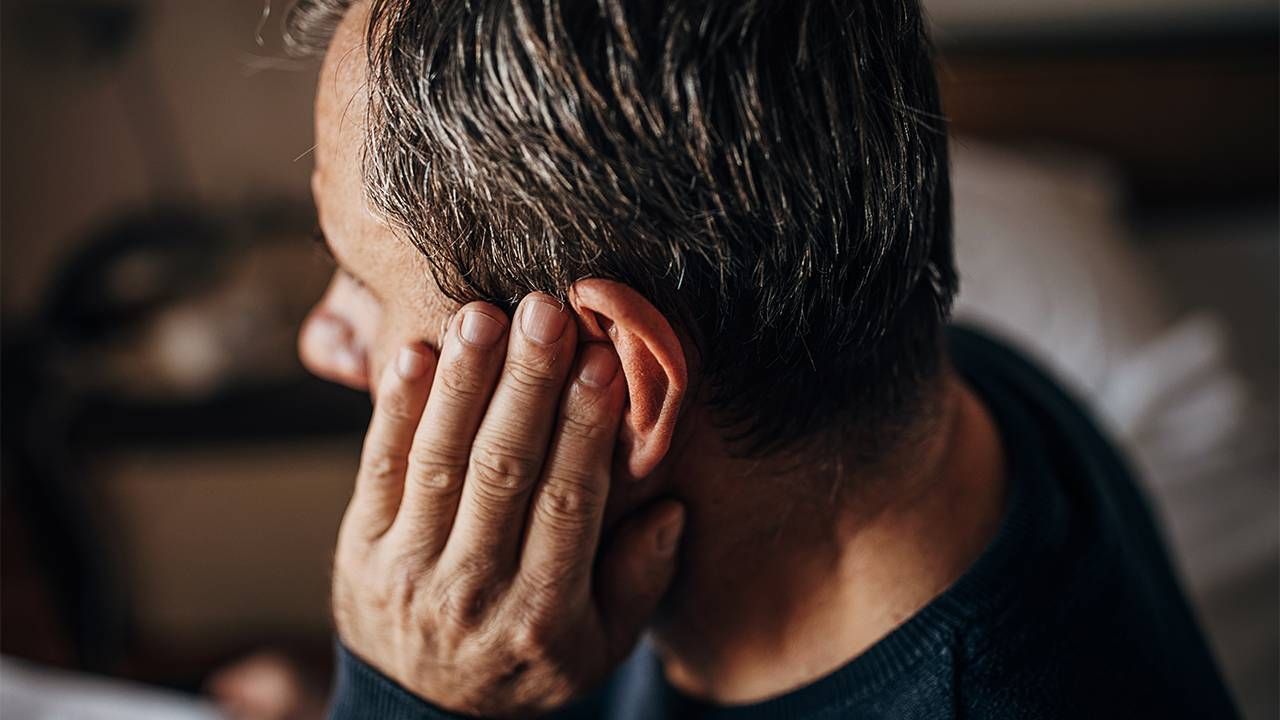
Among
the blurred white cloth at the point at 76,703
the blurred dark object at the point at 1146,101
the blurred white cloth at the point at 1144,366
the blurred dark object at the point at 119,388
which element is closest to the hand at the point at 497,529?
the blurred white cloth at the point at 76,703

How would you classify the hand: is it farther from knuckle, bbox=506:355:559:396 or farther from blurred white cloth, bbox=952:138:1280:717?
blurred white cloth, bbox=952:138:1280:717

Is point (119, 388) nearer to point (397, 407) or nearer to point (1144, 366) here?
point (397, 407)

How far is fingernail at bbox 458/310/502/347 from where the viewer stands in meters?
0.53

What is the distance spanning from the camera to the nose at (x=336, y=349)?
0.71 m

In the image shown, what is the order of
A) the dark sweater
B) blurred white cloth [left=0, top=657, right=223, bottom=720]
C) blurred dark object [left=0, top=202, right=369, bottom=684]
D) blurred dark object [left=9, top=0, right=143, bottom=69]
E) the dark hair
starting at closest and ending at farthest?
1. the dark hair
2. the dark sweater
3. blurred white cloth [left=0, top=657, right=223, bottom=720]
4. blurred dark object [left=0, top=202, right=369, bottom=684]
5. blurred dark object [left=9, top=0, right=143, bottom=69]

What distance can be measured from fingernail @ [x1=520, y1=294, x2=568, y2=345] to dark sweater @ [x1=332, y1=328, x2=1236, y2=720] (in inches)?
12.4

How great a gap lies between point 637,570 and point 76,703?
86cm

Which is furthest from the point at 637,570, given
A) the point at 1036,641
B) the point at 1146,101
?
the point at 1146,101

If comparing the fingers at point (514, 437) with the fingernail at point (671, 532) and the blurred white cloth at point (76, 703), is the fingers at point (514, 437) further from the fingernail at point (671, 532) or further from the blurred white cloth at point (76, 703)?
the blurred white cloth at point (76, 703)

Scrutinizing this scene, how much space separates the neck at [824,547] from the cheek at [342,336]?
9.9 inches

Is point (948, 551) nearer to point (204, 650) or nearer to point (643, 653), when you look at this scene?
point (643, 653)

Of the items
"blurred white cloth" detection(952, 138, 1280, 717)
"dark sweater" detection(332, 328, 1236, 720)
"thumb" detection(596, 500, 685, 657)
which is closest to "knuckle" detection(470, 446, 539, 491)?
"thumb" detection(596, 500, 685, 657)

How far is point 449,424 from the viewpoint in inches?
22.1

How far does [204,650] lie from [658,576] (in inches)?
69.6
